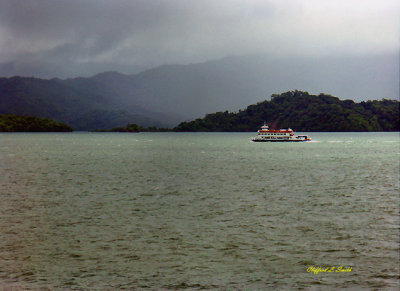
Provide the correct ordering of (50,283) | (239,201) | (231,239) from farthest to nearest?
(239,201)
(231,239)
(50,283)

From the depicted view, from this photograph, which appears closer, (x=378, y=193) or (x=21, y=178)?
(x=378, y=193)

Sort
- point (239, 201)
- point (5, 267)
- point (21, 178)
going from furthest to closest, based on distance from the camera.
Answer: point (21, 178), point (239, 201), point (5, 267)

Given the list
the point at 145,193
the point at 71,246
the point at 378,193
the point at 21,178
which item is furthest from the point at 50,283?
the point at 21,178

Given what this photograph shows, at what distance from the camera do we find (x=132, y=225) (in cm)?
3250

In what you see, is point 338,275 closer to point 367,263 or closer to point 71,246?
point 367,263

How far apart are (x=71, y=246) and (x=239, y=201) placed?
70.2ft

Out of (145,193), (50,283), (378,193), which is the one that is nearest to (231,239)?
(50,283)

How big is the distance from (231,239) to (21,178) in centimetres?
4878

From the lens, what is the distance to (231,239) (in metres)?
28.1

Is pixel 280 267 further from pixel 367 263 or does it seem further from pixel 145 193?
pixel 145 193

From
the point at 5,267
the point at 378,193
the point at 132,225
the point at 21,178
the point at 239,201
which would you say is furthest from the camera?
the point at 21,178
